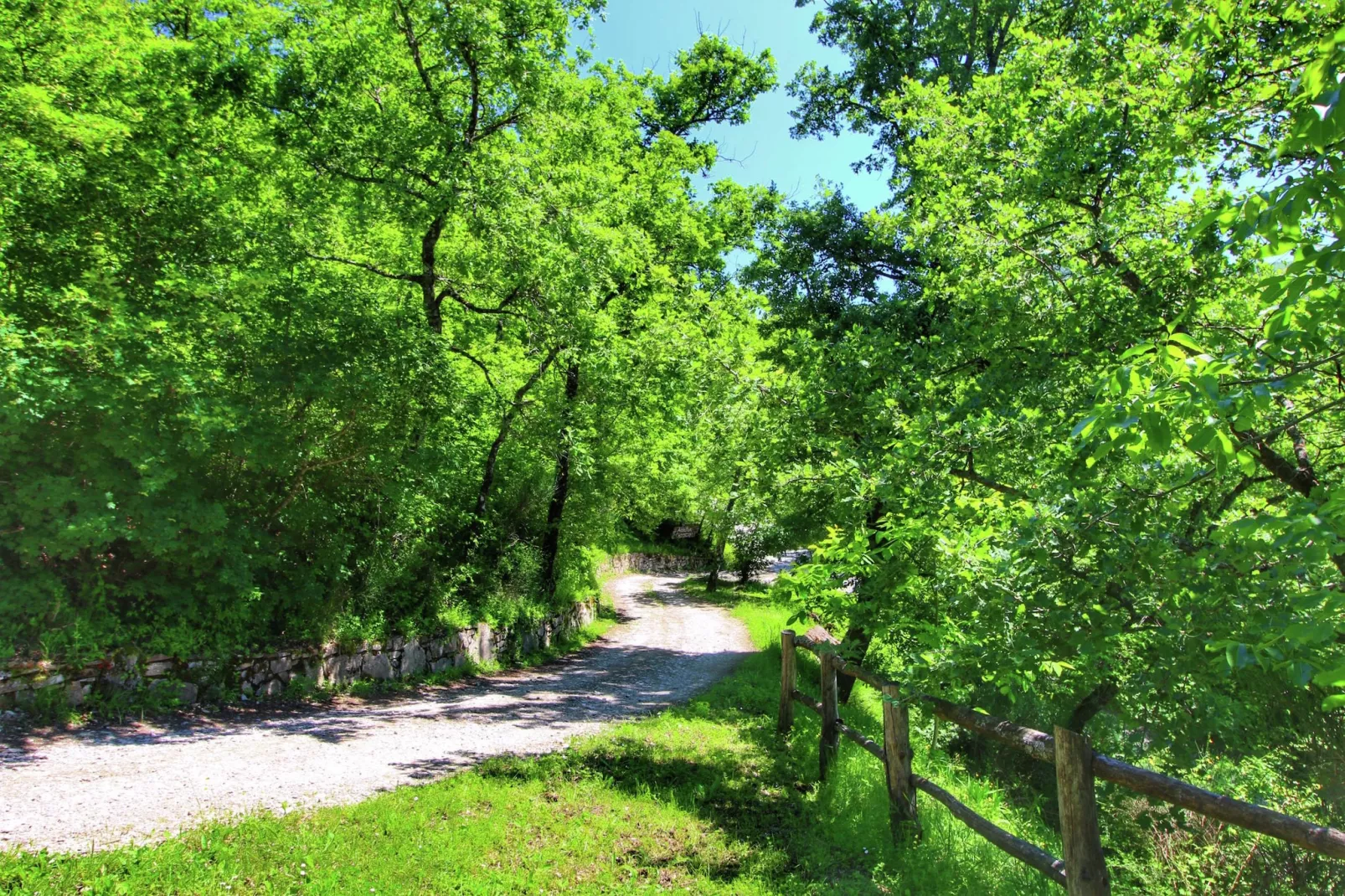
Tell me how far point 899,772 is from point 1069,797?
196 centimetres

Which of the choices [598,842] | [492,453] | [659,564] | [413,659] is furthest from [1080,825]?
[659,564]

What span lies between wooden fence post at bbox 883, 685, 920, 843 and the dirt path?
151 inches

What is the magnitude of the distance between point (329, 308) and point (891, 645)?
815cm

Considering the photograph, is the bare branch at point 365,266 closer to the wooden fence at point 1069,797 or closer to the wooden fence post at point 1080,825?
the wooden fence at point 1069,797

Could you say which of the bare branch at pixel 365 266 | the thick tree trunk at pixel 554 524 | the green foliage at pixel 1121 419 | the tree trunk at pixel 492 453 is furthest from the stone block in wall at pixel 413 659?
the green foliage at pixel 1121 419

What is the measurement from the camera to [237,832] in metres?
4.76

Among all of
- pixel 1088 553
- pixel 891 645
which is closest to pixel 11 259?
pixel 891 645

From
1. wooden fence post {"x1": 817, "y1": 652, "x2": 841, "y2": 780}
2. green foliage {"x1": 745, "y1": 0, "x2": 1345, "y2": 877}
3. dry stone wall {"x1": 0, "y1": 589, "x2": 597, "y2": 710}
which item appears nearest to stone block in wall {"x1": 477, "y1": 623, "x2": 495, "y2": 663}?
dry stone wall {"x1": 0, "y1": 589, "x2": 597, "y2": 710}

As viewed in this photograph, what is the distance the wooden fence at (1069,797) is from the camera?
3113 millimetres

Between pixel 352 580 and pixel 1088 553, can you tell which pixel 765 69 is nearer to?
pixel 352 580

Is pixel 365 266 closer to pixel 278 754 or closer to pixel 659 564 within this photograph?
pixel 278 754

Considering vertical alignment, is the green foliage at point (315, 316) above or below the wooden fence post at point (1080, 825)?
above

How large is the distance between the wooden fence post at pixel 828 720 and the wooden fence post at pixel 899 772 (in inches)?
48.8

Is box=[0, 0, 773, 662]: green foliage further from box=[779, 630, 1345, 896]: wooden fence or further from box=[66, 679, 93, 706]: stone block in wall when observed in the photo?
box=[779, 630, 1345, 896]: wooden fence
